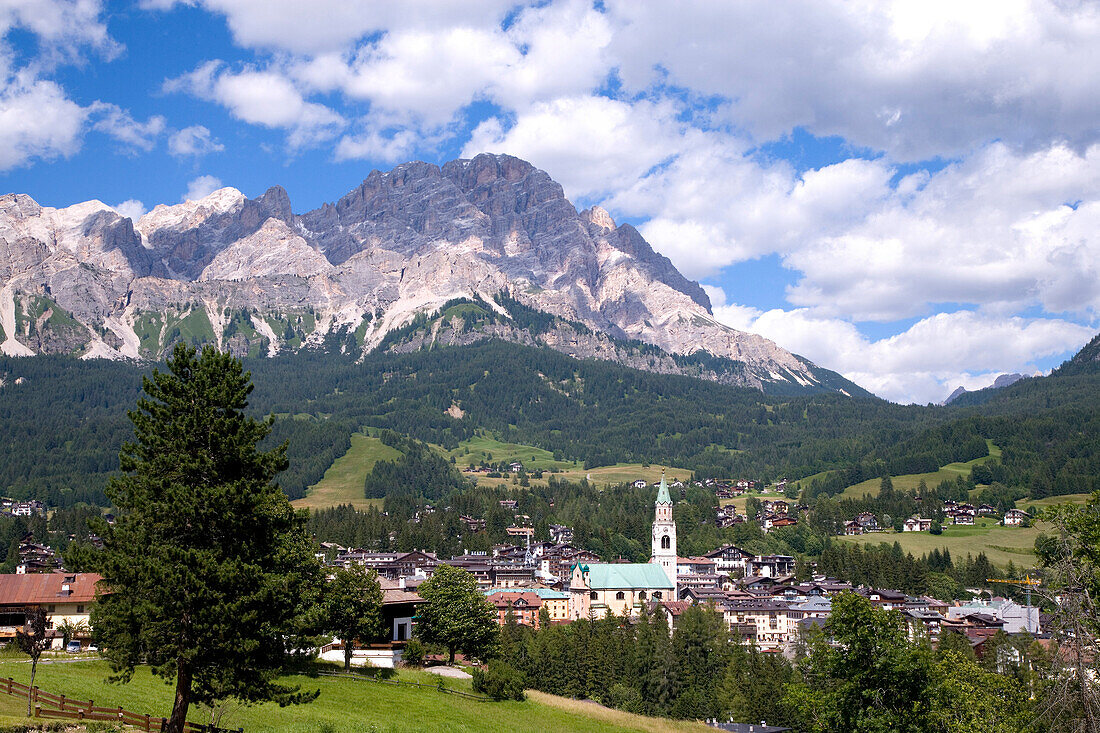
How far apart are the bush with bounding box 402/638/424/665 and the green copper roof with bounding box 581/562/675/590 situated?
93446 mm

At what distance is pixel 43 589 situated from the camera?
71.6 meters

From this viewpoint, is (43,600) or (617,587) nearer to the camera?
(43,600)

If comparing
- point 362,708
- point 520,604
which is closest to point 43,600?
point 362,708

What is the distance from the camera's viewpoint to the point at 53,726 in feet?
119

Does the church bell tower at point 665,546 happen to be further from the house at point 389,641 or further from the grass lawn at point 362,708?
the grass lawn at point 362,708

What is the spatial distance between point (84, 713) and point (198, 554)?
9.24 metres

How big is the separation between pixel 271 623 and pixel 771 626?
444 feet

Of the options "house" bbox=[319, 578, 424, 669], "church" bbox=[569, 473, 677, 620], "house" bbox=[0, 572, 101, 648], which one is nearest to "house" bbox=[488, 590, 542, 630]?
"church" bbox=[569, 473, 677, 620]

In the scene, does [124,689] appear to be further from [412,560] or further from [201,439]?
[412,560]

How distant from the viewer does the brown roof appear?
70250 millimetres

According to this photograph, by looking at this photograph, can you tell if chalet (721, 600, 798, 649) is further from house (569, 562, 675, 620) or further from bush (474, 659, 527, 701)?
bush (474, 659, 527, 701)

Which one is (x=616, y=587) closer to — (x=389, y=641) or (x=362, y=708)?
(x=389, y=641)

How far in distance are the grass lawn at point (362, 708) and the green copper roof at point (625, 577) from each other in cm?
9483

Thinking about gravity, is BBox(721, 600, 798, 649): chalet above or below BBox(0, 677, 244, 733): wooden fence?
below
